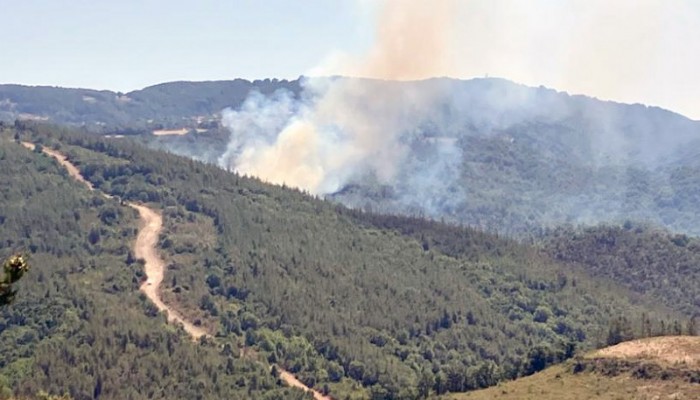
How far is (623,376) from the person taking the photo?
173 metres

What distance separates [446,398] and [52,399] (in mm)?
76719

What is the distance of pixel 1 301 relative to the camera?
3211 inches

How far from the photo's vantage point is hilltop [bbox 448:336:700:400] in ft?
535

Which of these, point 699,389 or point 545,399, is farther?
point 545,399

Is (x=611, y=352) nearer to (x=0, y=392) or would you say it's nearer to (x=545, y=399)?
(x=545, y=399)

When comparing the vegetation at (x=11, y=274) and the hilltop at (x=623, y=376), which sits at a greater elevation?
the vegetation at (x=11, y=274)

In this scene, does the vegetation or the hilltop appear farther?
the hilltop

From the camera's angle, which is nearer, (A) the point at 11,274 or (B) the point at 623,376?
(A) the point at 11,274

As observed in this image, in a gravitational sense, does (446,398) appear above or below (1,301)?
below

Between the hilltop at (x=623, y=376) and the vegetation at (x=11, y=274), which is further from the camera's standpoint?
the hilltop at (x=623, y=376)

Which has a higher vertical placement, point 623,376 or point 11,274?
point 11,274

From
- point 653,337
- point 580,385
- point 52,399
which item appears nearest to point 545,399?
point 580,385

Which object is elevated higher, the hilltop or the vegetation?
the vegetation

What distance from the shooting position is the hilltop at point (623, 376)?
163 meters
